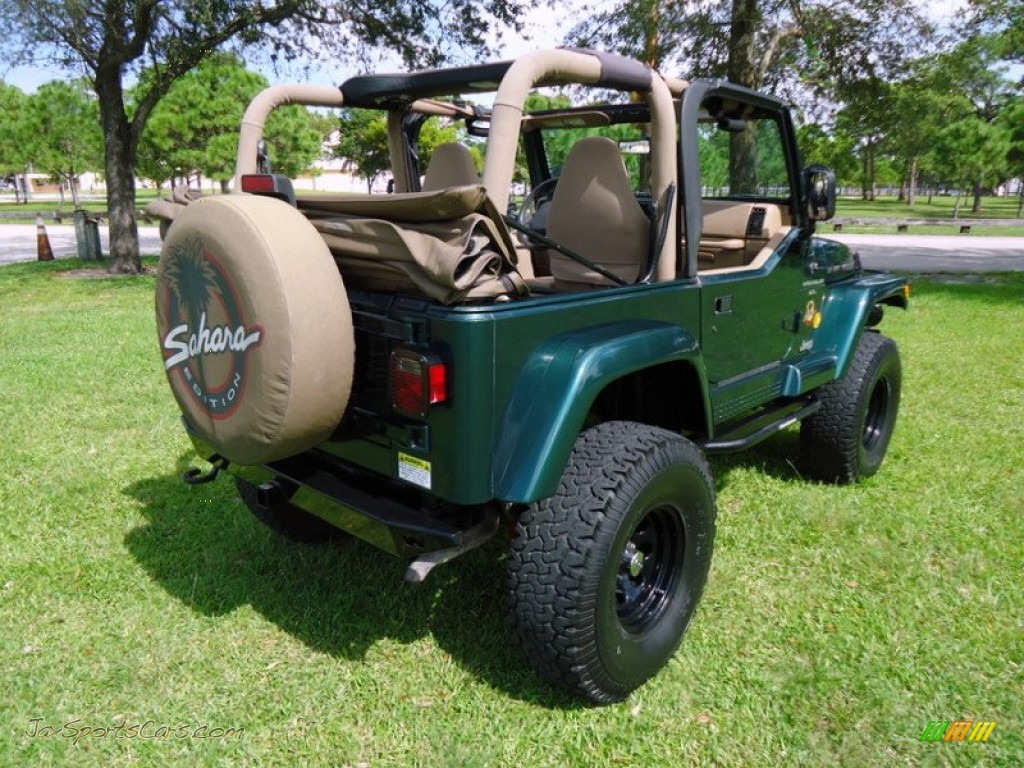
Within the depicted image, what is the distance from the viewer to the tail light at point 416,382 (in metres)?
2.13

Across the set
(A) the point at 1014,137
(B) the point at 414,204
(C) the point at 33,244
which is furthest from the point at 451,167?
(A) the point at 1014,137

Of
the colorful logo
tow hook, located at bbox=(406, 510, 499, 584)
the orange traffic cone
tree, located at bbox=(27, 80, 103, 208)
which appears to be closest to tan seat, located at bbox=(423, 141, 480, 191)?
tow hook, located at bbox=(406, 510, 499, 584)

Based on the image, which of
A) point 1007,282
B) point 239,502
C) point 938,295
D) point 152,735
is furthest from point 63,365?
point 1007,282

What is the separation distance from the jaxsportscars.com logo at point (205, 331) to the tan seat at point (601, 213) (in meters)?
1.35

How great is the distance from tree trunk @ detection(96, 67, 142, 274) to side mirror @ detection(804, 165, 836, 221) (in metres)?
12.0

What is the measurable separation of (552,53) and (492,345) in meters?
0.94

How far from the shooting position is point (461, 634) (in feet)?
9.55

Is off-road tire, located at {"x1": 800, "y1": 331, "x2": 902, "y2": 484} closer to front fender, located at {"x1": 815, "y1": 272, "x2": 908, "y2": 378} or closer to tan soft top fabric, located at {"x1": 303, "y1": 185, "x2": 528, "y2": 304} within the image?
front fender, located at {"x1": 815, "y1": 272, "x2": 908, "y2": 378}

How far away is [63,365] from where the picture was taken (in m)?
6.58

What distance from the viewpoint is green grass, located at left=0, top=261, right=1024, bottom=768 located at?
2.38 meters

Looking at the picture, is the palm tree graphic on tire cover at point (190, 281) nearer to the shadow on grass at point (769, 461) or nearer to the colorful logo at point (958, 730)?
the colorful logo at point (958, 730)

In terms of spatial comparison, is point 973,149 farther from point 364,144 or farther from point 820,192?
point 820,192

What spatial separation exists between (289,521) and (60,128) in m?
43.3

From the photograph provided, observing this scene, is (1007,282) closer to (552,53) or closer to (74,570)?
(552,53)
